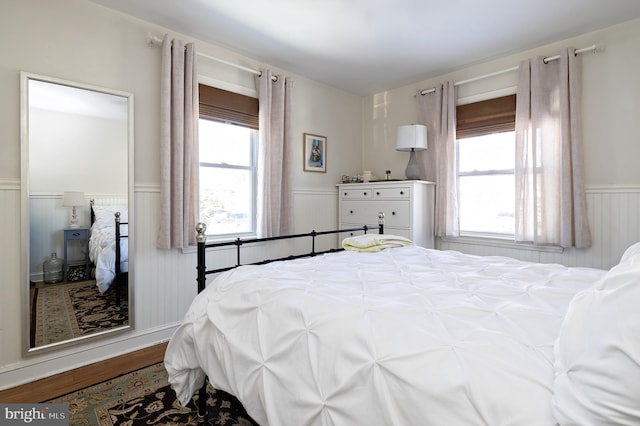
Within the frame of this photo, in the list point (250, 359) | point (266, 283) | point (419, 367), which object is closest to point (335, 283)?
point (266, 283)

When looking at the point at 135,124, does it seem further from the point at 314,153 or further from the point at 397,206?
the point at 397,206

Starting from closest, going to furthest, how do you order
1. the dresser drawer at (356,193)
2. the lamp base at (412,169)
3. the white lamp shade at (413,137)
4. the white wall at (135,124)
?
the white wall at (135,124) < the white lamp shade at (413,137) < the lamp base at (412,169) < the dresser drawer at (356,193)

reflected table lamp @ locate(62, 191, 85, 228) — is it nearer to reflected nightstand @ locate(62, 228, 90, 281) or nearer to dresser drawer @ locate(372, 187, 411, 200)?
reflected nightstand @ locate(62, 228, 90, 281)

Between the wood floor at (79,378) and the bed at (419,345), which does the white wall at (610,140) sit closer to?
the bed at (419,345)

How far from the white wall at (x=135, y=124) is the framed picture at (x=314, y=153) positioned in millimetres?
825

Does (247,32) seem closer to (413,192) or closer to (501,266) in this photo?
(413,192)

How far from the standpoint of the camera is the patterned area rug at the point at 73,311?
7.57 feet

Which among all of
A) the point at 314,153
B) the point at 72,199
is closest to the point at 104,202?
the point at 72,199

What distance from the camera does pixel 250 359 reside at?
1227mm

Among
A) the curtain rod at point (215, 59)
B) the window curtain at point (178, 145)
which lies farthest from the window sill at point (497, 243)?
the window curtain at point (178, 145)

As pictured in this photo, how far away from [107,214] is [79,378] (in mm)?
1137

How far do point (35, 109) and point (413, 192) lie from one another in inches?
126

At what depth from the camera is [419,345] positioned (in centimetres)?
91

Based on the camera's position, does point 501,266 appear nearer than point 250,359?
No
